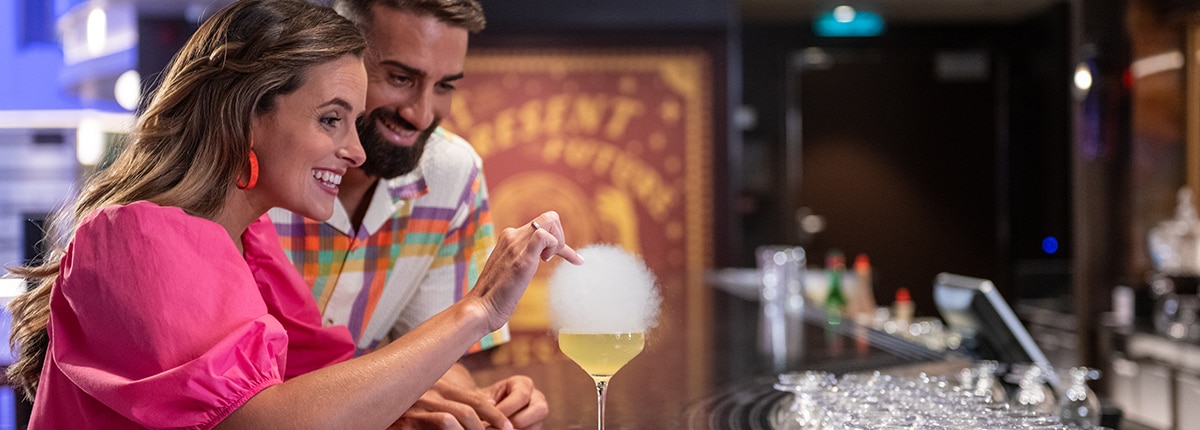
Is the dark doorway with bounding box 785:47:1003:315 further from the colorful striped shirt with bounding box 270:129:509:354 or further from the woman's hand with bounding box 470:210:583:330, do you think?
the woman's hand with bounding box 470:210:583:330

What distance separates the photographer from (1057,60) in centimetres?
856

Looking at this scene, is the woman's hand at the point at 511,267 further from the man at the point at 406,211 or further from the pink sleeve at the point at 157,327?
the man at the point at 406,211

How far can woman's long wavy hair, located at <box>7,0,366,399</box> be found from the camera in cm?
131

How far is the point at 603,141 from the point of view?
23.0 ft

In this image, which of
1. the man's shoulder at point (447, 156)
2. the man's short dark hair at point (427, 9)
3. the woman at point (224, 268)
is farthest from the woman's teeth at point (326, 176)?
the man's shoulder at point (447, 156)

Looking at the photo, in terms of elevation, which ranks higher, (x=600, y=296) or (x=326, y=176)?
(x=326, y=176)

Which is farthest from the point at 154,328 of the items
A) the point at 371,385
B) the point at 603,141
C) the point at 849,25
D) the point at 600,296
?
the point at 849,25

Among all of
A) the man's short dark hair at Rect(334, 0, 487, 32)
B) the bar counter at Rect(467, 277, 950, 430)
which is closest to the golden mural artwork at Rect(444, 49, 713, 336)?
the bar counter at Rect(467, 277, 950, 430)

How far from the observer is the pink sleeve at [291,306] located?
4.98 feet

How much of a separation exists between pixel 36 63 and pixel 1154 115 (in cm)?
622

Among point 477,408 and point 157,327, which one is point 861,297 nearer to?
point 477,408

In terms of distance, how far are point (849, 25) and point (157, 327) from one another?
28.7 ft

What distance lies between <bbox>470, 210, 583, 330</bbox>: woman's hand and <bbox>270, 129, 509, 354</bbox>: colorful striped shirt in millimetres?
730

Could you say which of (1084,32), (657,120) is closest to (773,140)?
(657,120)
